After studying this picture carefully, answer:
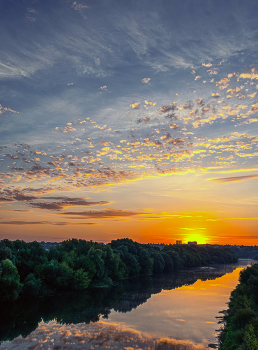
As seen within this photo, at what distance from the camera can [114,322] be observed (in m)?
37.6

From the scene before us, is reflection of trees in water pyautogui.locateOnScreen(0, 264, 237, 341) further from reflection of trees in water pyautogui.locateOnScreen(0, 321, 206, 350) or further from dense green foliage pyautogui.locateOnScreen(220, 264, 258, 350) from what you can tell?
dense green foliage pyautogui.locateOnScreen(220, 264, 258, 350)

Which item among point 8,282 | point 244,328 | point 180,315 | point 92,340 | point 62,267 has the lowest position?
point 180,315

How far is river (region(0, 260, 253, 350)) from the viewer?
29.0 meters

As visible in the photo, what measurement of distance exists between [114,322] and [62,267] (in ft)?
88.0

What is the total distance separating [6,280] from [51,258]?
20.3m

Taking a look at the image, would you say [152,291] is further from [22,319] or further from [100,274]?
[22,319]

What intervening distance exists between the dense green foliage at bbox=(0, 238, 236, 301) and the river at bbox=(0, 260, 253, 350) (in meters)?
3.37

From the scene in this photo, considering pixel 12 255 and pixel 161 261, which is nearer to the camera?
pixel 12 255

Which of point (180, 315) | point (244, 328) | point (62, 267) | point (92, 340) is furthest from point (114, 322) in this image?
point (62, 267)

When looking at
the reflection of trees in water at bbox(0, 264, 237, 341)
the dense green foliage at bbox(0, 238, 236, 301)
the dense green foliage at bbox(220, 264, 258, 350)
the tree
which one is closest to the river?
the reflection of trees in water at bbox(0, 264, 237, 341)

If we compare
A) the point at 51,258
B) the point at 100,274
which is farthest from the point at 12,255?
the point at 100,274

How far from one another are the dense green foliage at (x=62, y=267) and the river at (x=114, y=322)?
3366 millimetres

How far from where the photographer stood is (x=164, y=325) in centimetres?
3609

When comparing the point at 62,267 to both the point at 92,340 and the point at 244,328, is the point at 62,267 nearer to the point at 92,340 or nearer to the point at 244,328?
the point at 92,340
